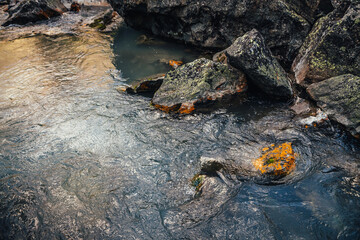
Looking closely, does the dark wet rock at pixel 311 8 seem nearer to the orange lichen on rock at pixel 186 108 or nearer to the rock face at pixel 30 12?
the orange lichen on rock at pixel 186 108

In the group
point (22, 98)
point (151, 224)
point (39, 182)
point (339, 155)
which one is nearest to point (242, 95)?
point (339, 155)

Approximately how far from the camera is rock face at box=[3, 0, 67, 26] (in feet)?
46.4

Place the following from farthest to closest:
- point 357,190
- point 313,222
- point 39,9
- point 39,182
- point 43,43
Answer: point 39,9 < point 43,43 < point 39,182 < point 357,190 < point 313,222

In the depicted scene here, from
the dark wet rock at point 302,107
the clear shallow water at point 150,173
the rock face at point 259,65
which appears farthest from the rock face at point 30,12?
the dark wet rock at point 302,107

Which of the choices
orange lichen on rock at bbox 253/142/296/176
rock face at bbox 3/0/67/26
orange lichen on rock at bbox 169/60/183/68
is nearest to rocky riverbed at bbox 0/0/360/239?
orange lichen on rock at bbox 253/142/296/176

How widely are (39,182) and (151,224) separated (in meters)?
2.50

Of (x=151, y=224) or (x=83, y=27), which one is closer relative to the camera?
(x=151, y=224)

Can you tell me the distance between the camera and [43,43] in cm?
1153

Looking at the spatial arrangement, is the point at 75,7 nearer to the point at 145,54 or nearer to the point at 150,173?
the point at 145,54

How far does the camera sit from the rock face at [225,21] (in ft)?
26.0

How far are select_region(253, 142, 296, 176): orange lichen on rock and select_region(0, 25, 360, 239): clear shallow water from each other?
0.67 ft

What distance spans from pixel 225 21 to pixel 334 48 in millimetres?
3912

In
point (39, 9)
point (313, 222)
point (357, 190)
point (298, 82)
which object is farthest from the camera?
point (39, 9)

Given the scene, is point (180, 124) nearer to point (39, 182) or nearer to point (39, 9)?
point (39, 182)
